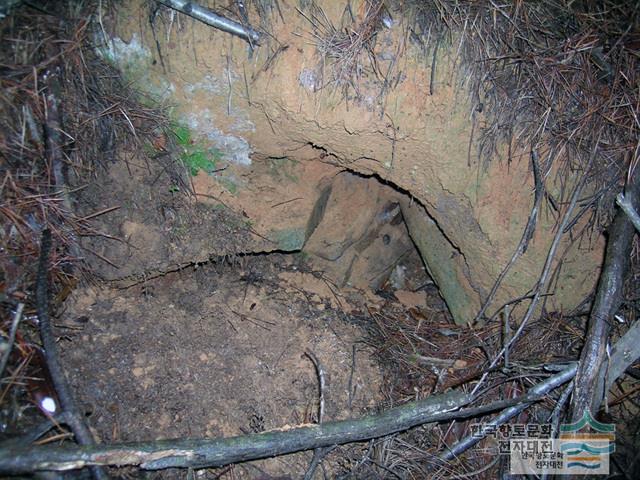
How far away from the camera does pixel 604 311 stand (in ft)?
7.88

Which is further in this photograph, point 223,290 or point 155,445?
point 223,290

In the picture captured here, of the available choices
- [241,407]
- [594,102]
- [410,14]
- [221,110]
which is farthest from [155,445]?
[594,102]

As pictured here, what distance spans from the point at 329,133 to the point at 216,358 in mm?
1484

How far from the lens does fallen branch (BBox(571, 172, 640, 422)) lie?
2314 millimetres

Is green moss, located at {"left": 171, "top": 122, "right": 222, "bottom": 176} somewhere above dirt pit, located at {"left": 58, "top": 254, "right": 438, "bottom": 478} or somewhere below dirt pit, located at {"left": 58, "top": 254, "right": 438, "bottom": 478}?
above

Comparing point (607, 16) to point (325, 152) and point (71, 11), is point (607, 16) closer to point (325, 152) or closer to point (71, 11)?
point (325, 152)

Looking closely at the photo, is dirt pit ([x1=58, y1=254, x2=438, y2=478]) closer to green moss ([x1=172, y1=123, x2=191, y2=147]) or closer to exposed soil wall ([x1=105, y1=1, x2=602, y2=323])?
exposed soil wall ([x1=105, y1=1, x2=602, y2=323])

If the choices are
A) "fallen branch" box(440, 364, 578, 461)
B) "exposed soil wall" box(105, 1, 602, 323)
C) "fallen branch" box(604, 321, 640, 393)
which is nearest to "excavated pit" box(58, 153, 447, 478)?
"exposed soil wall" box(105, 1, 602, 323)

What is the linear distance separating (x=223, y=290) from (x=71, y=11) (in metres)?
1.75

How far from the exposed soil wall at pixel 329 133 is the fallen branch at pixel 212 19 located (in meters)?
0.06

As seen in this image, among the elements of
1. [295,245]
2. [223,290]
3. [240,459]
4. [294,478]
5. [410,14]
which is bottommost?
[294,478]

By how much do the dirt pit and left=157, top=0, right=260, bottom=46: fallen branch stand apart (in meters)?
1.38

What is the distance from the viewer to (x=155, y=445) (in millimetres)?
1854

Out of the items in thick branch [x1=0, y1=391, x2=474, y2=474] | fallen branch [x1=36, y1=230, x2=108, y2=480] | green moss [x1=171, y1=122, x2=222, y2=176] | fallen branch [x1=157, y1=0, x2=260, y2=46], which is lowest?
thick branch [x1=0, y1=391, x2=474, y2=474]
